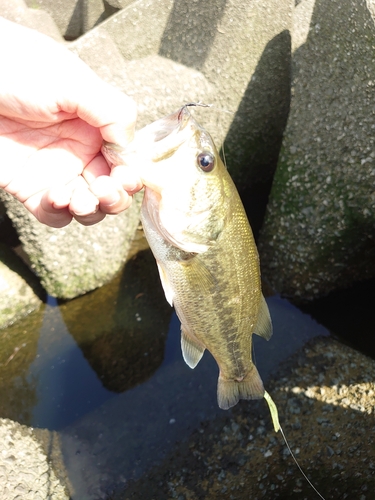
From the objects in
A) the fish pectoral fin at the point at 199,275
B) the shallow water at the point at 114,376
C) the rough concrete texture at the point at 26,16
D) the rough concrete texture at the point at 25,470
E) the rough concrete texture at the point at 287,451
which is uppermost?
the rough concrete texture at the point at 26,16

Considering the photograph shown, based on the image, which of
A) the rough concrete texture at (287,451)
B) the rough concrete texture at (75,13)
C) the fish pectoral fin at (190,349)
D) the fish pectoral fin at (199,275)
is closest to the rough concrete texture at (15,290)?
the rough concrete texture at (287,451)

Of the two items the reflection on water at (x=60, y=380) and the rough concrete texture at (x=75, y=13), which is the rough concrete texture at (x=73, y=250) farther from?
Result: the rough concrete texture at (x=75, y=13)

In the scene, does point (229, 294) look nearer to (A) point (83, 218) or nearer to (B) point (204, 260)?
(B) point (204, 260)

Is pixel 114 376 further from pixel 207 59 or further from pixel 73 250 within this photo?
pixel 207 59

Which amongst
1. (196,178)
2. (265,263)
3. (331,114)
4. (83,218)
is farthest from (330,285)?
(83,218)

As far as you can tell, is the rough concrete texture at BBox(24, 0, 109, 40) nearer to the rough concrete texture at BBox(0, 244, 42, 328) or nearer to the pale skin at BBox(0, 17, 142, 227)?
the rough concrete texture at BBox(0, 244, 42, 328)

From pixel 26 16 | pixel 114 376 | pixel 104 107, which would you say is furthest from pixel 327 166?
pixel 26 16

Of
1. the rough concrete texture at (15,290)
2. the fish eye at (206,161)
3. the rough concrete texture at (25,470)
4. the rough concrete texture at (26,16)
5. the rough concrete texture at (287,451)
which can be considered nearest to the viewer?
the fish eye at (206,161)
